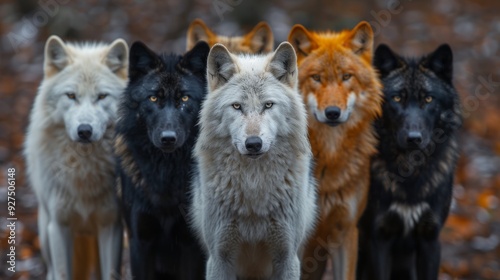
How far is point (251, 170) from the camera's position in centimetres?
573

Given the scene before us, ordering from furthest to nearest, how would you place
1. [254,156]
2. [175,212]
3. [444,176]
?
[444,176] < [175,212] < [254,156]

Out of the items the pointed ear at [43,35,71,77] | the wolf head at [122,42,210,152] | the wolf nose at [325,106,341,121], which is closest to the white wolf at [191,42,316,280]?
the wolf head at [122,42,210,152]

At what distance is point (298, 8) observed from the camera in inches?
610

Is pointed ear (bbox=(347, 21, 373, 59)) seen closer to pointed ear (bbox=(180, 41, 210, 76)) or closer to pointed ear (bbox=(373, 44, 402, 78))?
pointed ear (bbox=(373, 44, 402, 78))

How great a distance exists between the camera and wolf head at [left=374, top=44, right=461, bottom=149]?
264 inches

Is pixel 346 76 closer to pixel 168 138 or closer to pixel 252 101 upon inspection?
pixel 252 101

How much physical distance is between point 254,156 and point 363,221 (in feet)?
6.71

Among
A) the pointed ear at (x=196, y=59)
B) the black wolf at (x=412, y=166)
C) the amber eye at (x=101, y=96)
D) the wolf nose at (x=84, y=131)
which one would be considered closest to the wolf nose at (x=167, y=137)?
the pointed ear at (x=196, y=59)

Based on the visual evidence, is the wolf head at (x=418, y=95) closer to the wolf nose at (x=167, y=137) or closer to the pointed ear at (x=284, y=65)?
the pointed ear at (x=284, y=65)

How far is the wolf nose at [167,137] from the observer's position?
6.00 m

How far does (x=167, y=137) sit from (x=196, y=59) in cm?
87

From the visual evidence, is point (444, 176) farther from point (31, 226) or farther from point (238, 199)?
point (31, 226)

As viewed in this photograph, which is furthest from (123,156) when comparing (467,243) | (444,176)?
(467,243)

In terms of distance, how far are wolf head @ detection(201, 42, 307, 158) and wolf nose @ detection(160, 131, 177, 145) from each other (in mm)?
324
